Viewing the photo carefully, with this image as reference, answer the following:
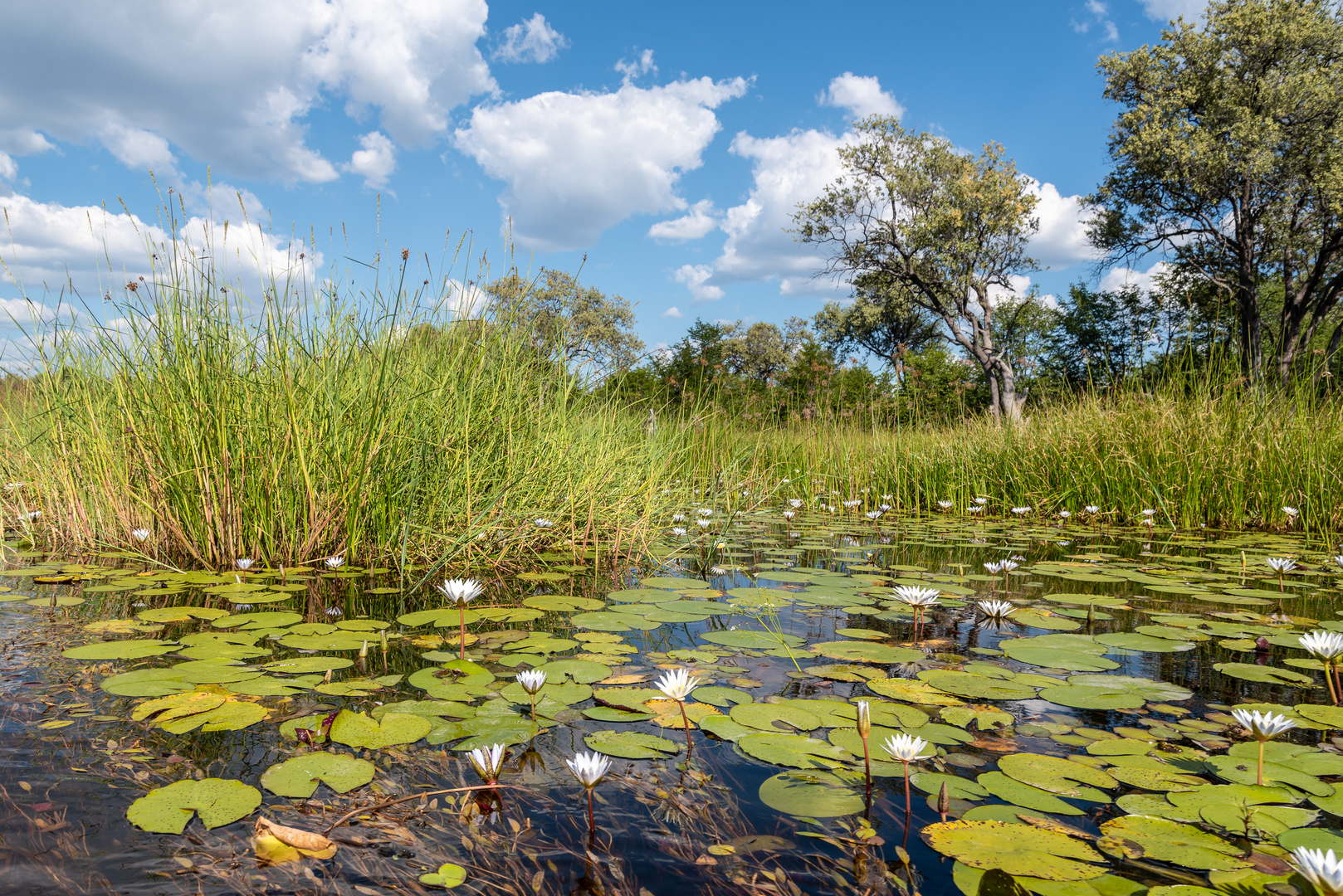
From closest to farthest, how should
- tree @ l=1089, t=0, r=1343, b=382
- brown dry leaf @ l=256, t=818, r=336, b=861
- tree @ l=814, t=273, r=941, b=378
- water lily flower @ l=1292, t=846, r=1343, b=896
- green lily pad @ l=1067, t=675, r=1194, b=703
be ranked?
water lily flower @ l=1292, t=846, r=1343, b=896 → brown dry leaf @ l=256, t=818, r=336, b=861 → green lily pad @ l=1067, t=675, r=1194, b=703 → tree @ l=1089, t=0, r=1343, b=382 → tree @ l=814, t=273, r=941, b=378

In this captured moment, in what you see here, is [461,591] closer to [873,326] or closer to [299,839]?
[299,839]

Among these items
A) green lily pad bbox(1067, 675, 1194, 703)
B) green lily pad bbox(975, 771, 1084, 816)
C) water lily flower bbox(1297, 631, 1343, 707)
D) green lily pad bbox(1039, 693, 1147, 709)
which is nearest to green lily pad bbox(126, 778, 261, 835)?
green lily pad bbox(975, 771, 1084, 816)

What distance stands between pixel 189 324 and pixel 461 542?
1585 mm

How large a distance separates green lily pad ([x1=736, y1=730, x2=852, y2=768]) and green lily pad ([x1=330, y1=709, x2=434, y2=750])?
0.70 meters

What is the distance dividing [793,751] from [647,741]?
0.31 meters

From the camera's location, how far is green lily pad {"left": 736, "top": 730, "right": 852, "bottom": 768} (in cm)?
132

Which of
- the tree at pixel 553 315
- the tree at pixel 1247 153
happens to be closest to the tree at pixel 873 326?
the tree at pixel 1247 153

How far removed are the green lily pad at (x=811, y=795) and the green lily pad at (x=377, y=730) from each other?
742 mm

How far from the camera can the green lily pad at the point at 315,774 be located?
114 cm

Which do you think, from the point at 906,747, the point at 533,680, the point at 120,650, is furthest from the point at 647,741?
the point at 120,650

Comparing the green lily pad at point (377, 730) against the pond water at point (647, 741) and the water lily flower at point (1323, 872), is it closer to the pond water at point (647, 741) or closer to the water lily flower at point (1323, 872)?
the pond water at point (647, 741)

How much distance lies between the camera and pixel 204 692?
150cm

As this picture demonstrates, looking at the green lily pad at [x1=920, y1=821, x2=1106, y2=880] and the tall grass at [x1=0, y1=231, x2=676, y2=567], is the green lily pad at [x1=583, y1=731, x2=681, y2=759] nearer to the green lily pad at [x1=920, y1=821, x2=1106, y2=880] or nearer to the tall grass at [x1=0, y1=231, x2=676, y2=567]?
the green lily pad at [x1=920, y1=821, x2=1106, y2=880]

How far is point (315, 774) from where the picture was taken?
119 cm
